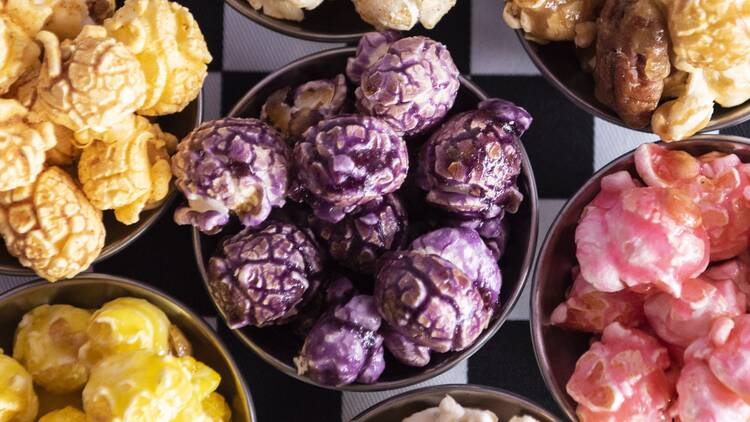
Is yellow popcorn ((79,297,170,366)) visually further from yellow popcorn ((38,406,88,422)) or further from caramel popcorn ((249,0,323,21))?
caramel popcorn ((249,0,323,21))

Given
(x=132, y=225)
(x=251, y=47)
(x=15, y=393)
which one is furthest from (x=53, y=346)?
(x=251, y=47)

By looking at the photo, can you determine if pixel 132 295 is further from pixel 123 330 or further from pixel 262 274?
pixel 262 274

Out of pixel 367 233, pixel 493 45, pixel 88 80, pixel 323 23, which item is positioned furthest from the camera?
pixel 493 45

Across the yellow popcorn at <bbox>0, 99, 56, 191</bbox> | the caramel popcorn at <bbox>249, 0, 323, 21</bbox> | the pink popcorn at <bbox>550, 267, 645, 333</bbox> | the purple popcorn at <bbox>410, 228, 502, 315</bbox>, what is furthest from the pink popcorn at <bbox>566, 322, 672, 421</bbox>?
the yellow popcorn at <bbox>0, 99, 56, 191</bbox>

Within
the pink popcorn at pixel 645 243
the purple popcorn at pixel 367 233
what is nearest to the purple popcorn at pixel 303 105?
the purple popcorn at pixel 367 233

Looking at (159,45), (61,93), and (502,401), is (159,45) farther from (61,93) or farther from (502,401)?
(502,401)

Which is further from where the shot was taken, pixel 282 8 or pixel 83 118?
pixel 282 8

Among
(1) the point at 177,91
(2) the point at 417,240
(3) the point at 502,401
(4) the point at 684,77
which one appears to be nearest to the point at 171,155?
(1) the point at 177,91

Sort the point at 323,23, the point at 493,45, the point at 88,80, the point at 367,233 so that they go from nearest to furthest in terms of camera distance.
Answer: the point at 88,80
the point at 367,233
the point at 323,23
the point at 493,45
